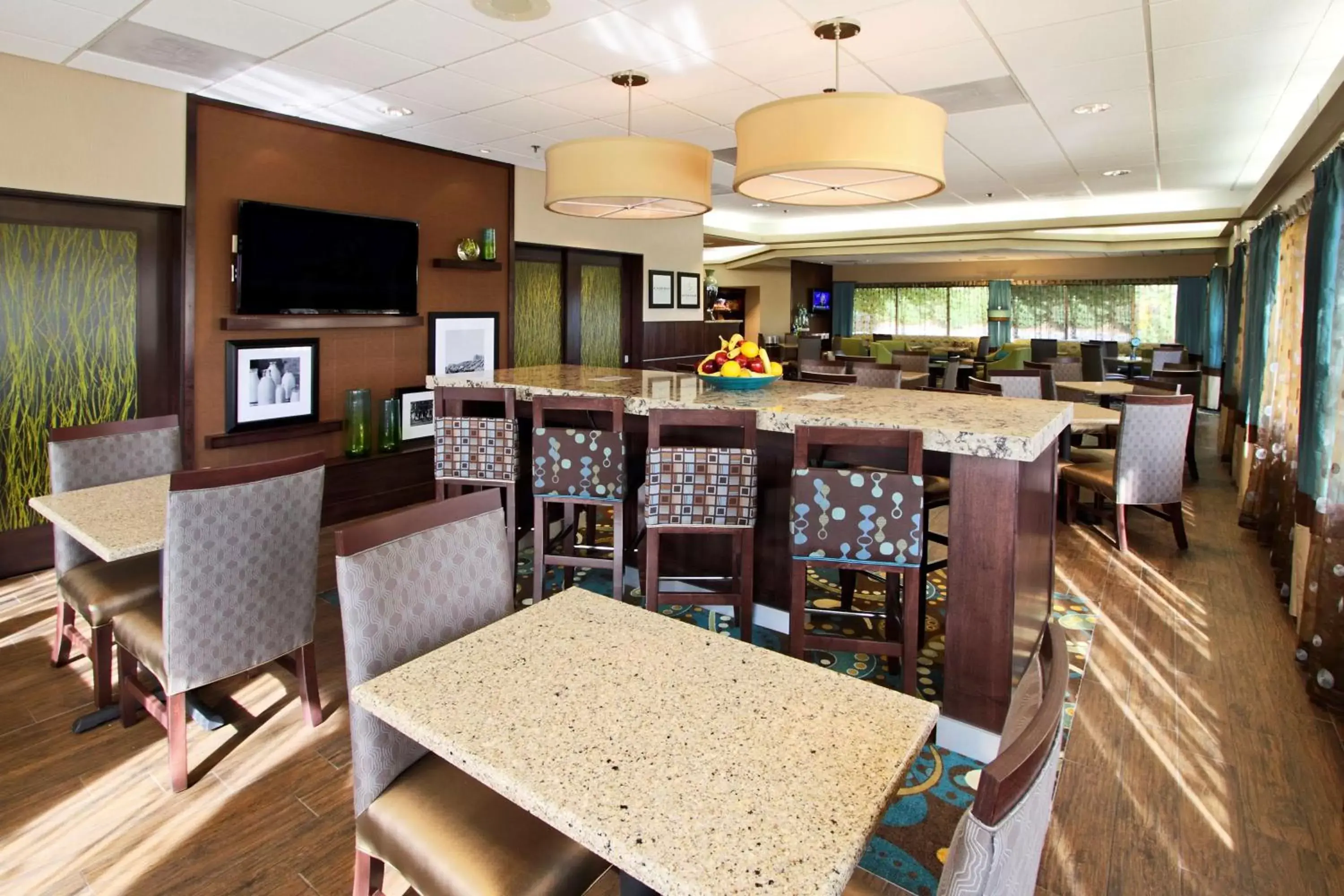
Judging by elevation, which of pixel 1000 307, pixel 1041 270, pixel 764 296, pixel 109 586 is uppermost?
pixel 1041 270

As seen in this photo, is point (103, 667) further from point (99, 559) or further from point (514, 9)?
point (514, 9)

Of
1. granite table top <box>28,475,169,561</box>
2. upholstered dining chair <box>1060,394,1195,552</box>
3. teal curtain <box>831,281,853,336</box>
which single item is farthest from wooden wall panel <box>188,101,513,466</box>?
teal curtain <box>831,281,853,336</box>

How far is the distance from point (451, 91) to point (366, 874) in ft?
13.2

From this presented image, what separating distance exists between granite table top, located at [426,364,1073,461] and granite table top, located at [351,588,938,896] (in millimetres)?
1180

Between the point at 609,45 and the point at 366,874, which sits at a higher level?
the point at 609,45

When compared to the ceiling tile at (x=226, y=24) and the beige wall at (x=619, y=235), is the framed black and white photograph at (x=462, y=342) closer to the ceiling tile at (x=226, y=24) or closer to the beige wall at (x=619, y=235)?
the beige wall at (x=619, y=235)

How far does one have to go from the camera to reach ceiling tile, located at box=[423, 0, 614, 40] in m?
3.10

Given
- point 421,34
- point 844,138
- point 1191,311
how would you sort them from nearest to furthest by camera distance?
point 844,138, point 421,34, point 1191,311

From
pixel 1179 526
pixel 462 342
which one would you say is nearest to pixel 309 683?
pixel 462 342

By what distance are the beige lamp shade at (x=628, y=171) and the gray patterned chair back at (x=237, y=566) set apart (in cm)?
168

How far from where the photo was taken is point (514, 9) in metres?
3.13

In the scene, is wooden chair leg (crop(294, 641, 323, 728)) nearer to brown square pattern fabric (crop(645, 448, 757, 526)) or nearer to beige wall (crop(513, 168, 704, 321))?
brown square pattern fabric (crop(645, 448, 757, 526))

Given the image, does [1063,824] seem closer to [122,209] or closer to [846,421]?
[846,421]

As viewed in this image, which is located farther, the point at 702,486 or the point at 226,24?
the point at 226,24
